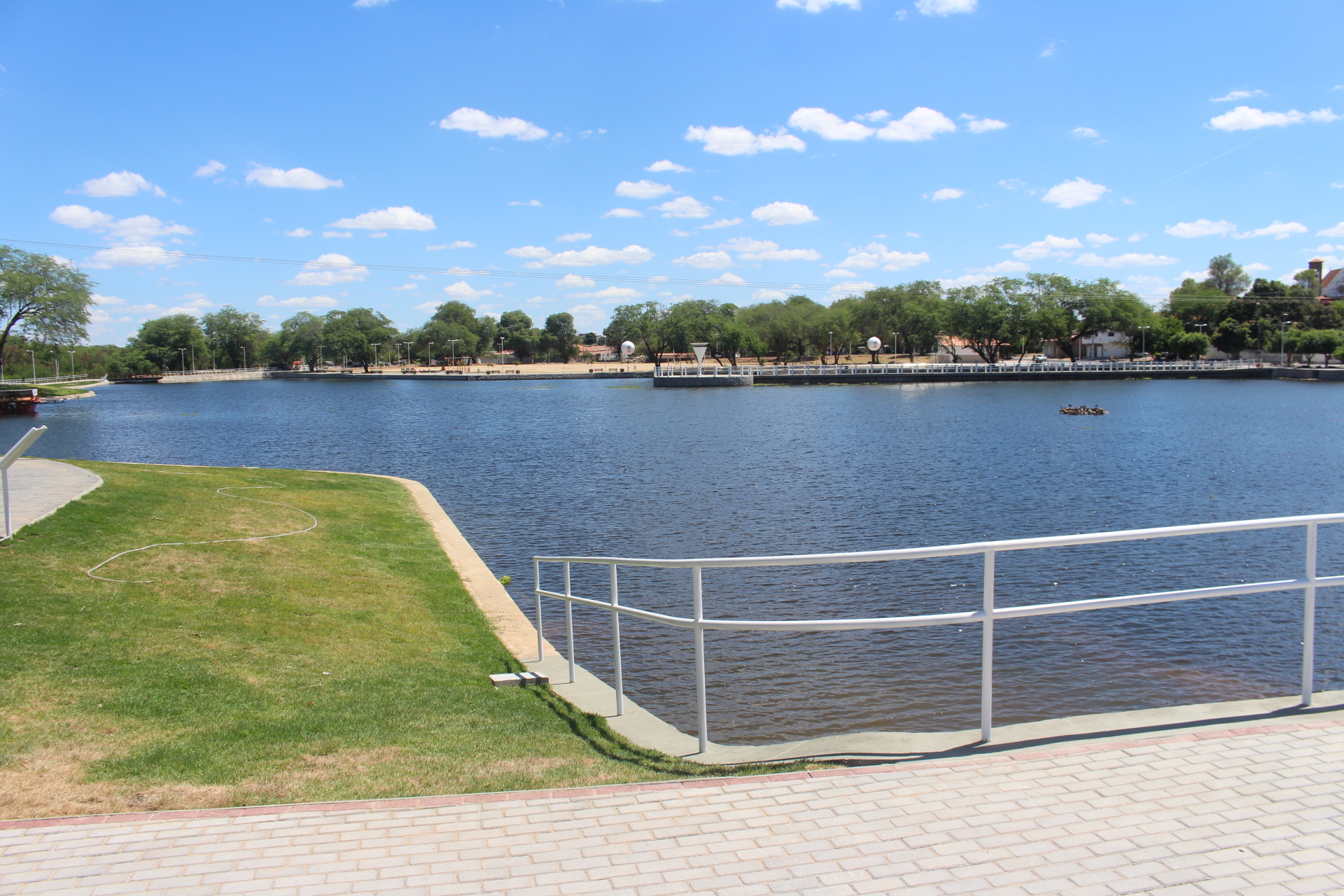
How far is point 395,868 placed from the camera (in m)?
4.09

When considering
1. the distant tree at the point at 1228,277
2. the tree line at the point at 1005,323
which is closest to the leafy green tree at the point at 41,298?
the tree line at the point at 1005,323

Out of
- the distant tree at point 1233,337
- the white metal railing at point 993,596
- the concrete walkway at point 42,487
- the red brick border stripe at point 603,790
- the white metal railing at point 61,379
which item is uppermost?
the distant tree at point 1233,337

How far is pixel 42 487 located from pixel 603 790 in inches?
625

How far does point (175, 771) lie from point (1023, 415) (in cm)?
6509

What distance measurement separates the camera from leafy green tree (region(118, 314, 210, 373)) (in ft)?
602

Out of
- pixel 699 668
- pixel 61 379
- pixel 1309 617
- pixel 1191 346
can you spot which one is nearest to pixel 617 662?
pixel 699 668

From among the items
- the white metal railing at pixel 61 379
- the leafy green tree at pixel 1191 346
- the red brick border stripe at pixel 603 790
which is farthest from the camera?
the leafy green tree at pixel 1191 346

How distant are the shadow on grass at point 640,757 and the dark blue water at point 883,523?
2.56 metres

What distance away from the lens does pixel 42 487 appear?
16.1 metres

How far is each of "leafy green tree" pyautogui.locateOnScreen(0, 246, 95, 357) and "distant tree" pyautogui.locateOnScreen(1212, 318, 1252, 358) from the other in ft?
481

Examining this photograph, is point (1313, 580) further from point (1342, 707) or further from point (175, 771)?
point (175, 771)

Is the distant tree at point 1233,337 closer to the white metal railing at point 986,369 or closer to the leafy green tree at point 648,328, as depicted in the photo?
the white metal railing at point 986,369

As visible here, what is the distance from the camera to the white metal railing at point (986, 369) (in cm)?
12194

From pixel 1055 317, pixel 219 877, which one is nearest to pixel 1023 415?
pixel 219 877
